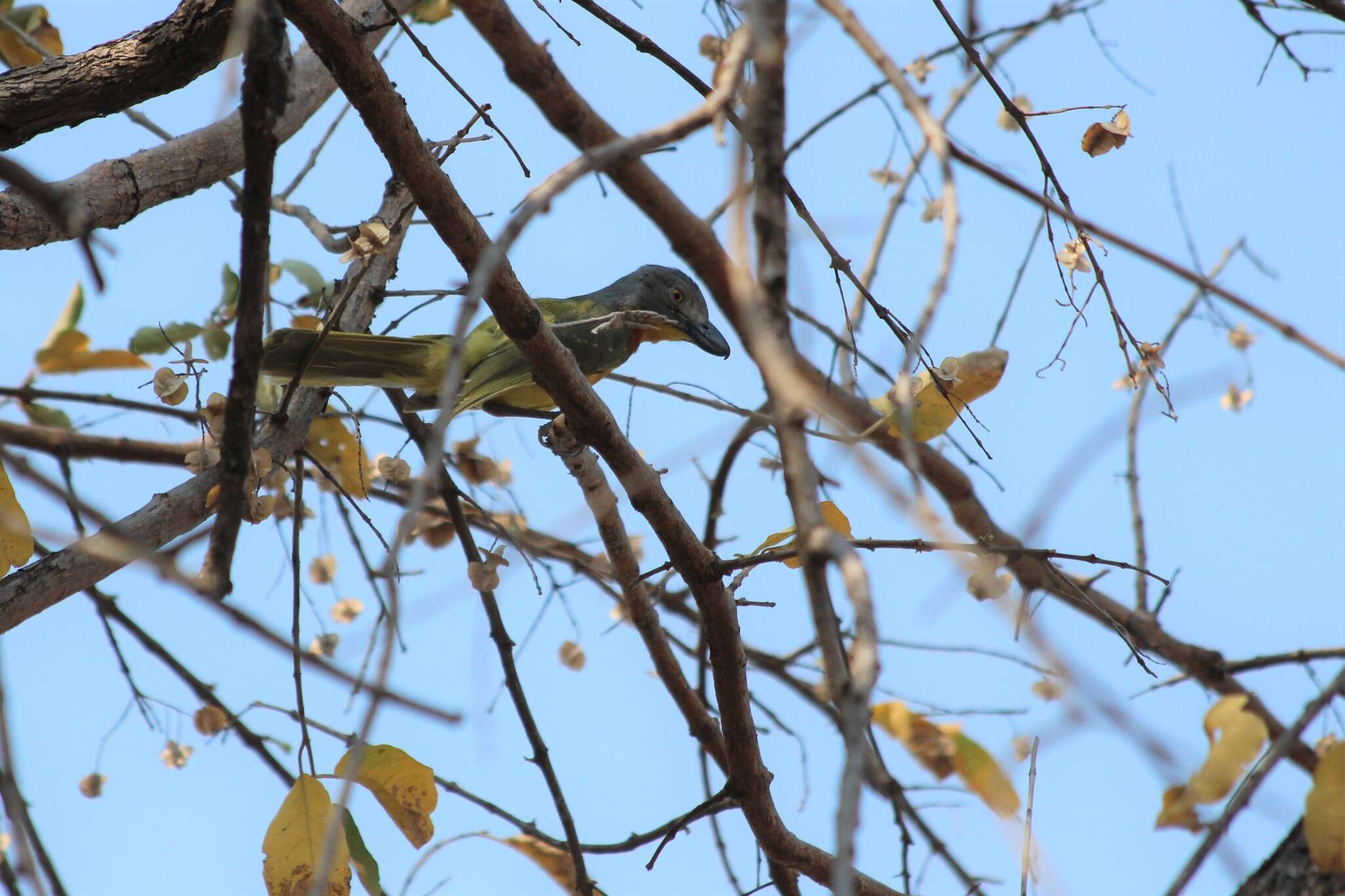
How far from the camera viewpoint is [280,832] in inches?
103

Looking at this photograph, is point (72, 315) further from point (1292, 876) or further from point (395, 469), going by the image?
point (1292, 876)

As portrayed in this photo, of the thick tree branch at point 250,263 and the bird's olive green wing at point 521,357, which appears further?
the bird's olive green wing at point 521,357

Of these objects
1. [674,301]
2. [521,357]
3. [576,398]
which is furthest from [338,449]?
[674,301]

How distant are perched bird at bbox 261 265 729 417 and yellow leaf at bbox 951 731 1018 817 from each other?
56.5 inches

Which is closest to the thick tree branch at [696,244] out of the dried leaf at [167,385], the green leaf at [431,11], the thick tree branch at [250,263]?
the green leaf at [431,11]

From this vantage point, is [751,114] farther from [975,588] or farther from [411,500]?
[975,588]

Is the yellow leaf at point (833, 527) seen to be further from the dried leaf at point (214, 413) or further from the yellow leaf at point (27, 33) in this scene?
the yellow leaf at point (27, 33)

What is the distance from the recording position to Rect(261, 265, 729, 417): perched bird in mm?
3816

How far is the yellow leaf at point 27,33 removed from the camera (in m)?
3.79

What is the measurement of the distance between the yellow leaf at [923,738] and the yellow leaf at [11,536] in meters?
2.31

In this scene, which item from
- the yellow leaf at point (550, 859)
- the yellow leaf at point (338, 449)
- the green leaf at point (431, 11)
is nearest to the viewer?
the yellow leaf at point (550, 859)

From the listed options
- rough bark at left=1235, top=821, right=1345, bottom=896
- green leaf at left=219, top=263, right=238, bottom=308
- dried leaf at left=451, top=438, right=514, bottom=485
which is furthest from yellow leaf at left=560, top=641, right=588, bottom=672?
rough bark at left=1235, top=821, right=1345, bottom=896

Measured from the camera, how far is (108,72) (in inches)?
116

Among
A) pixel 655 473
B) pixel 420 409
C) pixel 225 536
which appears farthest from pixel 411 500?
pixel 420 409
